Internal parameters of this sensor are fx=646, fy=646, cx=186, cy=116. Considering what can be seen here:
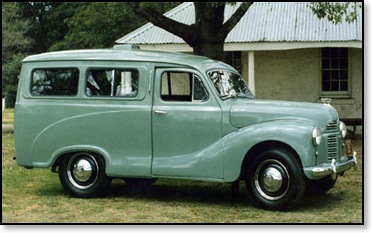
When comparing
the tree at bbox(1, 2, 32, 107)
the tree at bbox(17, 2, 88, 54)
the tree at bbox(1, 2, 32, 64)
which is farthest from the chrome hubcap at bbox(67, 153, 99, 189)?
the tree at bbox(1, 2, 32, 64)

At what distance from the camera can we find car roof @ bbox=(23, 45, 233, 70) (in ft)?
28.5

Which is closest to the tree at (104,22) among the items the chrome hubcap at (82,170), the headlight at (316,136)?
the chrome hubcap at (82,170)

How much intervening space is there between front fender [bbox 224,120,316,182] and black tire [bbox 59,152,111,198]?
5.88ft

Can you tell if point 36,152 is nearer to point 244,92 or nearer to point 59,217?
point 59,217

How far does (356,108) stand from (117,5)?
1477cm

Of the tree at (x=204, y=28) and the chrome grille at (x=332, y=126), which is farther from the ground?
the tree at (x=204, y=28)

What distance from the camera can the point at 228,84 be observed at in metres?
8.89

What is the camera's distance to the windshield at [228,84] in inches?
339

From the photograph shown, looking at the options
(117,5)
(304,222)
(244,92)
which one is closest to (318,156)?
(304,222)

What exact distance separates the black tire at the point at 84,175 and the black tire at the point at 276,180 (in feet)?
6.73

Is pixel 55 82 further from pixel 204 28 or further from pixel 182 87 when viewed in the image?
pixel 204 28

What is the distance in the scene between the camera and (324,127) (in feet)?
26.9

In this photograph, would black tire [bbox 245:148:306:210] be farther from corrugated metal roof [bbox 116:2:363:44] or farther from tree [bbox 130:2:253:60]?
corrugated metal roof [bbox 116:2:363:44]

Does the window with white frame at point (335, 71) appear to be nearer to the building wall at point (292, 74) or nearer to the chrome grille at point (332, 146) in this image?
the building wall at point (292, 74)
